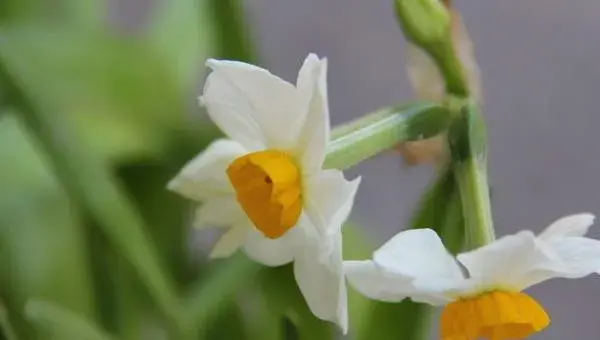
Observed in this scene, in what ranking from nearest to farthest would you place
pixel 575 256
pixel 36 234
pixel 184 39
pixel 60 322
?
1. pixel 575 256
2. pixel 60 322
3. pixel 36 234
4. pixel 184 39

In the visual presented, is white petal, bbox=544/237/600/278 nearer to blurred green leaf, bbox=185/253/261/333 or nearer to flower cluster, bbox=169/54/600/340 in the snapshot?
flower cluster, bbox=169/54/600/340

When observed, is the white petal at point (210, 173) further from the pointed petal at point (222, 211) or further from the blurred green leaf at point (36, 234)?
the blurred green leaf at point (36, 234)

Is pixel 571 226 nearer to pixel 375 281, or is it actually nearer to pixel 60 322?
pixel 375 281

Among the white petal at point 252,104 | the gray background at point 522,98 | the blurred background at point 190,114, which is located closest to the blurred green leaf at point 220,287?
the blurred background at point 190,114

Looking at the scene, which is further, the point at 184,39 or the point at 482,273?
the point at 184,39

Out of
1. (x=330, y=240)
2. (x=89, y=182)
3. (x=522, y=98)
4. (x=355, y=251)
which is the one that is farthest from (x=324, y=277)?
(x=522, y=98)

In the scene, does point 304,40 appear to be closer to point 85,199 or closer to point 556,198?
point 556,198
